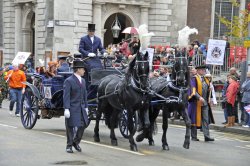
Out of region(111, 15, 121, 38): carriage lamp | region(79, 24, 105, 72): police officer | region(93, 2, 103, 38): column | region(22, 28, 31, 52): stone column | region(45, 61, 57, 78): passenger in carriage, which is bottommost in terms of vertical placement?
region(45, 61, 57, 78): passenger in carriage

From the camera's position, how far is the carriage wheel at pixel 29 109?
15.2 m

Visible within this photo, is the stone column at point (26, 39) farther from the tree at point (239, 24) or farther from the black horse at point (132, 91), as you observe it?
the black horse at point (132, 91)

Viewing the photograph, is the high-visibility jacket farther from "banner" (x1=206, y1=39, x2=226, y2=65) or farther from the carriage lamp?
the carriage lamp

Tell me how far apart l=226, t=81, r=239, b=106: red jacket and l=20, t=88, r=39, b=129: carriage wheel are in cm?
669

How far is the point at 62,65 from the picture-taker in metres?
15.1

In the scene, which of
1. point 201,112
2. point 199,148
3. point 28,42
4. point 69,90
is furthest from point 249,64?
point 28,42

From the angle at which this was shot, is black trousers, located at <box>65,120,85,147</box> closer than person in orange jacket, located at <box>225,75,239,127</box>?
Yes

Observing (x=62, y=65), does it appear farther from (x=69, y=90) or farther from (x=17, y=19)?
(x=17, y=19)

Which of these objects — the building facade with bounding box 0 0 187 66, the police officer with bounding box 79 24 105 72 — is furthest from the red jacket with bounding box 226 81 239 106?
the building facade with bounding box 0 0 187 66

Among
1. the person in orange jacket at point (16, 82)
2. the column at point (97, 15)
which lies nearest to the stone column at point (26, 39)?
the column at point (97, 15)

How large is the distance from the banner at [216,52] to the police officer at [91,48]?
792cm

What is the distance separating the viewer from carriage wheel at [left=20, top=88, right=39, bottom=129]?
49.8ft

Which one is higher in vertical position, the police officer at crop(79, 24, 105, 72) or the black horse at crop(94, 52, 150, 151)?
the police officer at crop(79, 24, 105, 72)

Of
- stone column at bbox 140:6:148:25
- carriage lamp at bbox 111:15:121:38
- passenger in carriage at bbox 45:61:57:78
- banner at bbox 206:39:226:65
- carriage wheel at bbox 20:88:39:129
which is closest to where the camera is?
carriage wheel at bbox 20:88:39:129
